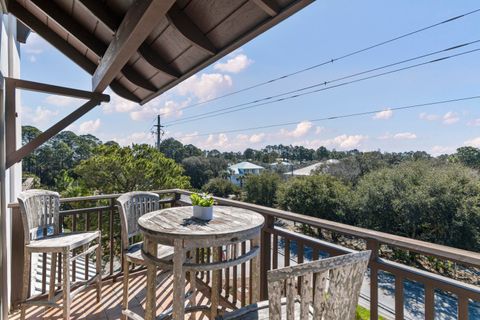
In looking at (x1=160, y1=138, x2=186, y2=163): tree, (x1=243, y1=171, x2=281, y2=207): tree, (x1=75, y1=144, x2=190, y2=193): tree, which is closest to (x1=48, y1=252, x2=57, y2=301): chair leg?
(x1=75, y1=144, x2=190, y2=193): tree

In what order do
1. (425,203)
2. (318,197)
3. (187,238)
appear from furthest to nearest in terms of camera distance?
(318,197)
(425,203)
(187,238)

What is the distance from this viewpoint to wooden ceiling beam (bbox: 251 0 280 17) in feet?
4.28

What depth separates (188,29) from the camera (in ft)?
5.95

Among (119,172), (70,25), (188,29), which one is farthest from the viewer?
(119,172)

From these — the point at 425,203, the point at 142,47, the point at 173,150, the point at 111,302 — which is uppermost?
the point at 173,150

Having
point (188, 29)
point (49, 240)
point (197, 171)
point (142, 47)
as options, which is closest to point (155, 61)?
point (142, 47)

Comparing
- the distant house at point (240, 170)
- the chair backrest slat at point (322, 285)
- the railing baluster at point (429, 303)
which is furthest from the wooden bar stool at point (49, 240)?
the distant house at point (240, 170)

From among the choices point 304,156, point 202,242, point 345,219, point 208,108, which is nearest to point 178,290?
point 202,242

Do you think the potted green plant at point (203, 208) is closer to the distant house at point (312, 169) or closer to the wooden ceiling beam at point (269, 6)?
the wooden ceiling beam at point (269, 6)

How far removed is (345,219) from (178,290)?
1721 cm

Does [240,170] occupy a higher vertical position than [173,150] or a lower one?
lower

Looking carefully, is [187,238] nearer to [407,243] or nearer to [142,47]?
[407,243]

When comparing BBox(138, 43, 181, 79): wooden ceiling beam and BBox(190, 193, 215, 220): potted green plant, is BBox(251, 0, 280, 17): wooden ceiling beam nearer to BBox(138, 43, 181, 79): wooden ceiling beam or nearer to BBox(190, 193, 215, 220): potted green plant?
BBox(190, 193, 215, 220): potted green plant

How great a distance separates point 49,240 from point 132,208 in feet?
2.20
